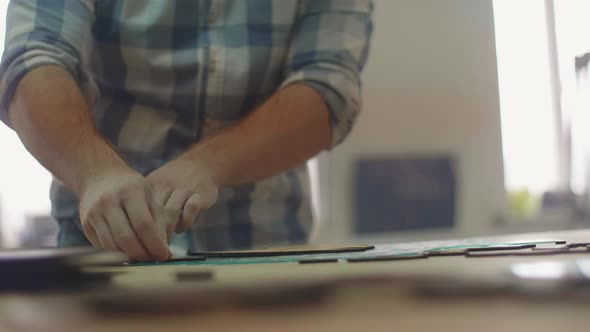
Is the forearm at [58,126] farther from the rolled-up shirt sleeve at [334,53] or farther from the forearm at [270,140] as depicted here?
the rolled-up shirt sleeve at [334,53]

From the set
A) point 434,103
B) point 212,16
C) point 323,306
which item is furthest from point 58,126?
point 434,103

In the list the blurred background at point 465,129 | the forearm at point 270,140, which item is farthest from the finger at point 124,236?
the blurred background at point 465,129

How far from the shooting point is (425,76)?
1.46 m

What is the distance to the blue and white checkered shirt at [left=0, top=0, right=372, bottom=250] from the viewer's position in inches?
21.6

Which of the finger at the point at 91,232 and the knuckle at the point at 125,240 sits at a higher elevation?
the finger at the point at 91,232

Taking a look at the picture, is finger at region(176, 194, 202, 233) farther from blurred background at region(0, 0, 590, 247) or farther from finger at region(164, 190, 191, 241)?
blurred background at region(0, 0, 590, 247)

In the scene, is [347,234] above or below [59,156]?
above

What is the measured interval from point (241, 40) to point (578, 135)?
52.4 inches

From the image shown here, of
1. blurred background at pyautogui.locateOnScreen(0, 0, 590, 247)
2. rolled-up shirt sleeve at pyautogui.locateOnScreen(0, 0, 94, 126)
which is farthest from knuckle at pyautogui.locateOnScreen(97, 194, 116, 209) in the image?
blurred background at pyautogui.locateOnScreen(0, 0, 590, 247)

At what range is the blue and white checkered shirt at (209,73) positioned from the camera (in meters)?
0.55

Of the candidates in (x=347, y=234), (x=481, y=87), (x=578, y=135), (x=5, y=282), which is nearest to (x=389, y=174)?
(x=347, y=234)

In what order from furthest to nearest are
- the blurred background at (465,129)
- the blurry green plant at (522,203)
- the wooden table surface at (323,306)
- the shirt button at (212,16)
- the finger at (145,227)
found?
1. the blurry green plant at (522,203)
2. the blurred background at (465,129)
3. the shirt button at (212,16)
4. the finger at (145,227)
5. the wooden table surface at (323,306)

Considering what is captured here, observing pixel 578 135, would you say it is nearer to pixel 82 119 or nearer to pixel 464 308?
pixel 82 119

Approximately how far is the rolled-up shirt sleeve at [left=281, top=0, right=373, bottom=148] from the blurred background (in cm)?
75
